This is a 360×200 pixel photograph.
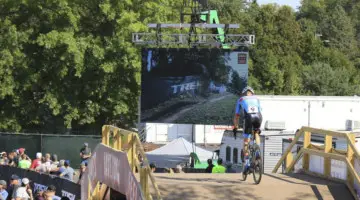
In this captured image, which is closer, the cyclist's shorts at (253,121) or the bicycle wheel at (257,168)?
the bicycle wheel at (257,168)

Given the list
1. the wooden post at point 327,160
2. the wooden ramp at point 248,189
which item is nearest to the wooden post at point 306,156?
the wooden post at point 327,160

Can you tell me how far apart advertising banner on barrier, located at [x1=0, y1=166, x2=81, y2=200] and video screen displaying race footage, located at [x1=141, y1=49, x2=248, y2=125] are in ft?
33.0

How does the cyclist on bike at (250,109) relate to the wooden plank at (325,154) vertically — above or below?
above

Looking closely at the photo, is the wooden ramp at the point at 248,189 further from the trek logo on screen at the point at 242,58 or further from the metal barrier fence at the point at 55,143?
the trek logo on screen at the point at 242,58

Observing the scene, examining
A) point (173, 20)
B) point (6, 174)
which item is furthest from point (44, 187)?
point (173, 20)

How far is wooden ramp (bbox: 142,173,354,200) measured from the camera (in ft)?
39.7

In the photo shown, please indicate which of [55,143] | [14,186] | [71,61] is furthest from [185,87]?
[14,186]

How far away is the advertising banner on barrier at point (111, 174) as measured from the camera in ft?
39.4

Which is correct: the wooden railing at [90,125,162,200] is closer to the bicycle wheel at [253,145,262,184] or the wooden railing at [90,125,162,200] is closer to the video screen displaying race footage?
the bicycle wheel at [253,145,262,184]

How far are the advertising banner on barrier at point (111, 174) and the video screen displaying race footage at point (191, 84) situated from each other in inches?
543

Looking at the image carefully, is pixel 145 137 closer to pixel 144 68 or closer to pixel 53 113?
pixel 53 113

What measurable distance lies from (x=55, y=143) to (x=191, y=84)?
600cm

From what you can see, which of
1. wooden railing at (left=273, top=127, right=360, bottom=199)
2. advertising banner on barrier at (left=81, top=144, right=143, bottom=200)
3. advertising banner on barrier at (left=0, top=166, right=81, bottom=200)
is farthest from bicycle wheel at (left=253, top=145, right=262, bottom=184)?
advertising banner on barrier at (left=0, top=166, right=81, bottom=200)

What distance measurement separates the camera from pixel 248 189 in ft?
41.2
